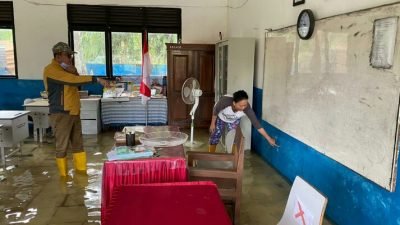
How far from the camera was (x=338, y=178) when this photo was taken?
2.84 m

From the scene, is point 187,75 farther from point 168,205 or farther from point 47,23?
point 168,205

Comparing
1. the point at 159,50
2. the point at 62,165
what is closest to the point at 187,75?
the point at 159,50

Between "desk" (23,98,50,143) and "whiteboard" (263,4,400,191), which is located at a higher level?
"whiteboard" (263,4,400,191)

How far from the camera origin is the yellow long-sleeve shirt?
149 inches

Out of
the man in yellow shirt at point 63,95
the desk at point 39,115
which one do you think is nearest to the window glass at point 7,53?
the desk at point 39,115

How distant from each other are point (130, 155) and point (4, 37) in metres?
5.83

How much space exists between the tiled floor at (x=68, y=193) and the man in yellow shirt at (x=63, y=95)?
377 mm

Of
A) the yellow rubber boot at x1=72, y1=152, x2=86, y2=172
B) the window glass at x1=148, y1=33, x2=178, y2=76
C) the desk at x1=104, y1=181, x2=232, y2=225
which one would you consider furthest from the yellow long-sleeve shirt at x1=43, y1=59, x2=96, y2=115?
the window glass at x1=148, y1=33, x2=178, y2=76

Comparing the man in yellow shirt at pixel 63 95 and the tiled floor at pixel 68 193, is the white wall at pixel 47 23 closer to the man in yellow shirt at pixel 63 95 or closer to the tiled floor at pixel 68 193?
the tiled floor at pixel 68 193

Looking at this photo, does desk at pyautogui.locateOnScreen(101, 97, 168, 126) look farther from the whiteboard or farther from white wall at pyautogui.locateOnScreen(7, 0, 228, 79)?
the whiteboard

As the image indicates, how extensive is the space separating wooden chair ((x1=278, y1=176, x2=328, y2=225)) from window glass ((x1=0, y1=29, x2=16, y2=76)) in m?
6.73

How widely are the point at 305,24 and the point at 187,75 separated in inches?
140

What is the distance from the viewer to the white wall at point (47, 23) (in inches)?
262

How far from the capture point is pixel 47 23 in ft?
22.0
